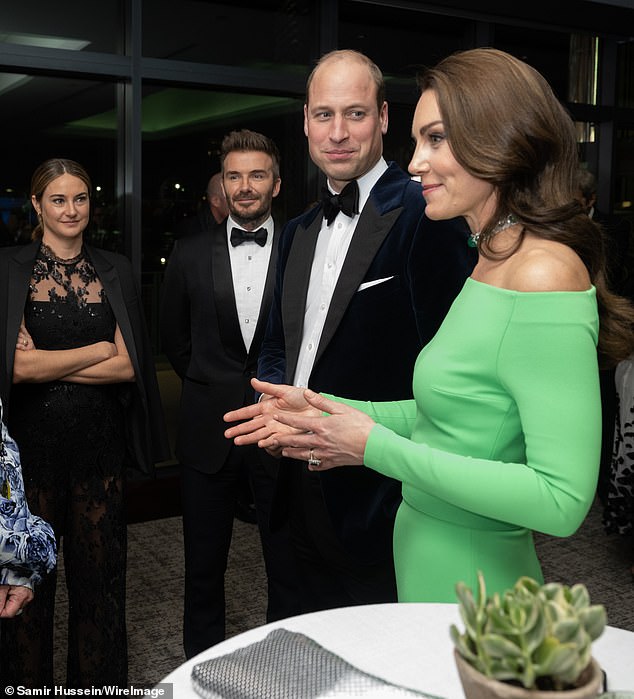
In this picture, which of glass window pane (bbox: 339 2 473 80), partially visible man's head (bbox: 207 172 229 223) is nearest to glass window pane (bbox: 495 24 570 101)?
glass window pane (bbox: 339 2 473 80)

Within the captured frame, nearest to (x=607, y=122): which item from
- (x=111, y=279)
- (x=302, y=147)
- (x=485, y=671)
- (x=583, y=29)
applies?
(x=583, y=29)

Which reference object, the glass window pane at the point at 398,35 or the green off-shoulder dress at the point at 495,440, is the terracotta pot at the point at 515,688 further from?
the glass window pane at the point at 398,35

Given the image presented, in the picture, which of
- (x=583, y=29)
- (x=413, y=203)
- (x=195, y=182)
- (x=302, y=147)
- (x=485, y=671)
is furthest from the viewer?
(x=583, y=29)

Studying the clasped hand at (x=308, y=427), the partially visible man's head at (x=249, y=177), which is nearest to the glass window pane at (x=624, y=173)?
the partially visible man's head at (x=249, y=177)

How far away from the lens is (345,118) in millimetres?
2404

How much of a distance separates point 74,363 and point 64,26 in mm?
2653

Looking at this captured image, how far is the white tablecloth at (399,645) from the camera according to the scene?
1.17 meters

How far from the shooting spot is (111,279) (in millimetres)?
3062

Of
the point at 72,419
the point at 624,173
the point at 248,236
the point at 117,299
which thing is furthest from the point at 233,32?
the point at 624,173

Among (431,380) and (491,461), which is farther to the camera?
(431,380)

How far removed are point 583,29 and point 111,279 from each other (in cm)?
510

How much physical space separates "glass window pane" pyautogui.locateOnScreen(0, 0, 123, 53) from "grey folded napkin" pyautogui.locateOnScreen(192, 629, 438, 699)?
4.22 m

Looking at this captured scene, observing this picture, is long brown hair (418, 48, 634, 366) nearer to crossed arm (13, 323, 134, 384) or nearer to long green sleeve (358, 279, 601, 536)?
long green sleeve (358, 279, 601, 536)

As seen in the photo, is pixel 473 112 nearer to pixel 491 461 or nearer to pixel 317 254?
pixel 491 461
